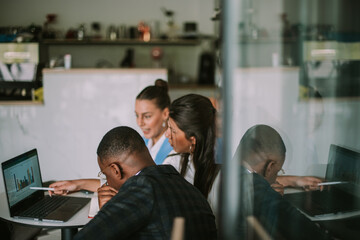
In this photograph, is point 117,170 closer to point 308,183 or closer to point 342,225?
point 308,183

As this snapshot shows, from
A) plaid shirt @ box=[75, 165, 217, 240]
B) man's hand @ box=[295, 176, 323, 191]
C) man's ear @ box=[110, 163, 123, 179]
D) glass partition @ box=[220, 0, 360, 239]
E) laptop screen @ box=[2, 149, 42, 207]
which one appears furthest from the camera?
laptop screen @ box=[2, 149, 42, 207]

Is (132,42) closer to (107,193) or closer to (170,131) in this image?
(170,131)

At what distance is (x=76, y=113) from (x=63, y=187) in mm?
1112

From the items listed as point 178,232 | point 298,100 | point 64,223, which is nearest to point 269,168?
point 298,100

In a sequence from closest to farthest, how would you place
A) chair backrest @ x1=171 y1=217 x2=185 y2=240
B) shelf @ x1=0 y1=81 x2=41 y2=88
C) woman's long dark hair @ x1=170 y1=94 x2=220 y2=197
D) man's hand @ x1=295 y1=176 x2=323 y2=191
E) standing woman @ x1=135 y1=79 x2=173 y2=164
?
chair backrest @ x1=171 y1=217 x2=185 y2=240 → man's hand @ x1=295 y1=176 x2=323 y2=191 → woman's long dark hair @ x1=170 y1=94 x2=220 y2=197 → standing woman @ x1=135 y1=79 x2=173 y2=164 → shelf @ x1=0 y1=81 x2=41 y2=88

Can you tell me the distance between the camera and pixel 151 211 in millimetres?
1312

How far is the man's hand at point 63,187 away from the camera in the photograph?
221cm

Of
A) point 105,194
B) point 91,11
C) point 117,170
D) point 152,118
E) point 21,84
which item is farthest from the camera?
point 91,11

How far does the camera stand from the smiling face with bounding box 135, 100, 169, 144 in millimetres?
2832

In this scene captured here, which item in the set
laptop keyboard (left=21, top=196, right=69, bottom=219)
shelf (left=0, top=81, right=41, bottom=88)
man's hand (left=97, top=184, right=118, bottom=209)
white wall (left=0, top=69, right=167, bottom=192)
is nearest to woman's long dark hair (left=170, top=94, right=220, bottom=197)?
man's hand (left=97, top=184, right=118, bottom=209)

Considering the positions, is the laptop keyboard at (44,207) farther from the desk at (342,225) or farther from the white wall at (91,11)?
the white wall at (91,11)

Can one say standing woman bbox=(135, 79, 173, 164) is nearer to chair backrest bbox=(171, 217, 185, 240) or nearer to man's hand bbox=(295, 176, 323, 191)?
man's hand bbox=(295, 176, 323, 191)

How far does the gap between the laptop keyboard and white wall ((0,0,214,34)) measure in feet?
13.1

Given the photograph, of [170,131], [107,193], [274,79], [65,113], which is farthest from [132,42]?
[274,79]
